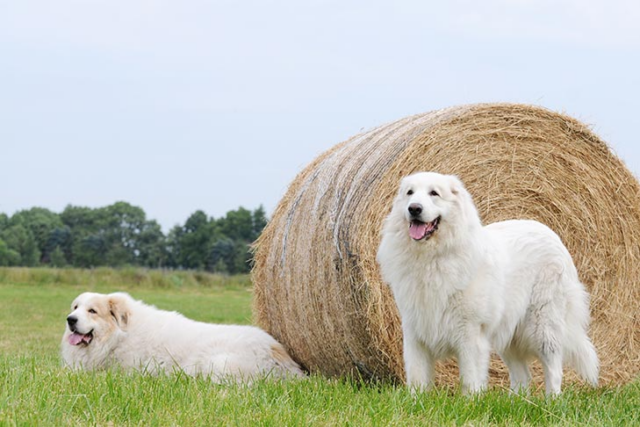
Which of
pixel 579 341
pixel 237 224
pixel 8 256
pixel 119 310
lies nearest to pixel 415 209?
pixel 579 341

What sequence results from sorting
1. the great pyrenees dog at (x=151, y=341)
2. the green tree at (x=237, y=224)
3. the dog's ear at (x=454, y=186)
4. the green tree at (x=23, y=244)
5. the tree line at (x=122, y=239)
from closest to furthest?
the dog's ear at (x=454, y=186) → the great pyrenees dog at (x=151, y=341) → the tree line at (x=122, y=239) → the green tree at (x=23, y=244) → the green tree at (x=237, y=224)

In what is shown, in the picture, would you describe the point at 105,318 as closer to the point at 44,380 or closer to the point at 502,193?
the point at 44,380

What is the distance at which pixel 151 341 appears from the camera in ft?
20.5

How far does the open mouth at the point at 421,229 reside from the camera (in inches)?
188

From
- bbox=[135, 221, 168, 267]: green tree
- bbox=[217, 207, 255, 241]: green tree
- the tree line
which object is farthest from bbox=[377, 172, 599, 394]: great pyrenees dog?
bbox=[217, 207, 255, 241]: green tree

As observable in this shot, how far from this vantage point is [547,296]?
5.29m

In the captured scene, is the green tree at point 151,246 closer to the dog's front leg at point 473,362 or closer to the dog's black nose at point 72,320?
the dog's black nose at point 72,320

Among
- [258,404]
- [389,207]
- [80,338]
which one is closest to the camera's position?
[258,404]

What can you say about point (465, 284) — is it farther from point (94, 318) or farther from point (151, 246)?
point (151, 246)

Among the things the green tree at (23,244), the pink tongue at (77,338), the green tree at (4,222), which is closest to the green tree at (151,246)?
the green tree at (23,244)

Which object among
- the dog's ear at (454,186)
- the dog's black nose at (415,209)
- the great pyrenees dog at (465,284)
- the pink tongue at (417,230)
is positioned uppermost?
the dog's ear at (454,186)

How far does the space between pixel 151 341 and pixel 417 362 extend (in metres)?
2.31

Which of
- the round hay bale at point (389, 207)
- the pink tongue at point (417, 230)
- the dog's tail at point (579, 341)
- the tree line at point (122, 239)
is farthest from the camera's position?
the tree line at point (122, 239)

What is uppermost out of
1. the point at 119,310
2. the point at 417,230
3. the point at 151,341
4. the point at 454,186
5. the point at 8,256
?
the point at 454,186
